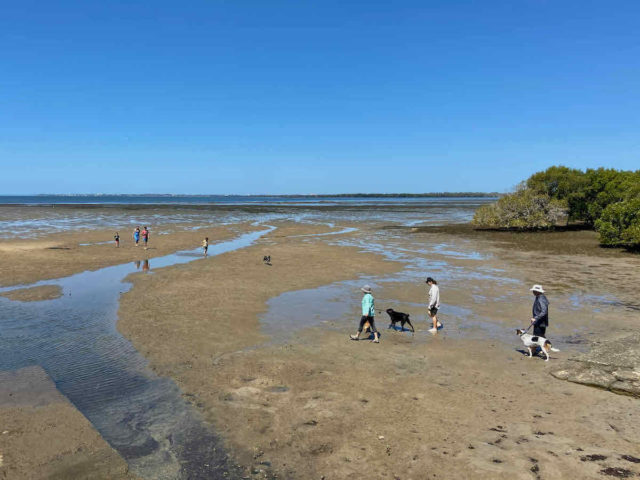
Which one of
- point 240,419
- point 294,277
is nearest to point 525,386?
point 240,419

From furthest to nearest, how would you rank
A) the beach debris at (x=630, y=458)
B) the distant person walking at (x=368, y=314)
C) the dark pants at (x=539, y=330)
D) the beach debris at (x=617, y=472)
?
the distant person walking at (x=368, y=314)
the dark pants at (x=539, y=330)
the beach debris at (x=630, y=458)
the beach debris at (x=617, y=472)

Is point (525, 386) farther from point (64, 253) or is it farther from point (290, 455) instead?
point (64, 253)

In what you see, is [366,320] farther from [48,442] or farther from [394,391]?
[48,442]

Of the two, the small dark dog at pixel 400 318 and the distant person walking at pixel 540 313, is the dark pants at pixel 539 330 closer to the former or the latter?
the distant person walking at pixel 540 313

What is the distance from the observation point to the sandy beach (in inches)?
285

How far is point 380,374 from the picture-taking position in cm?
1082

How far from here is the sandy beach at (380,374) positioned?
7227 millimetres

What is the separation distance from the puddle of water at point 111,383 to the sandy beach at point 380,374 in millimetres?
374

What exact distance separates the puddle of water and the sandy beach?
0.37m

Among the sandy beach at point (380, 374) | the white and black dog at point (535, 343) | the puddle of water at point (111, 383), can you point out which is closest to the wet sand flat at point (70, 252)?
the sandy beach at point (380, 374)

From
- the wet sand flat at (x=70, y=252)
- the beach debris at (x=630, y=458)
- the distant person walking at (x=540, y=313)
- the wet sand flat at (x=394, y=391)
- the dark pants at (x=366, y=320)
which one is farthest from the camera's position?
the wet sand flat at (x=70, y=252)

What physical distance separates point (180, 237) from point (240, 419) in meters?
40.0

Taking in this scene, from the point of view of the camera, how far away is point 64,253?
32281 millimetres

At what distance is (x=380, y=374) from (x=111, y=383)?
688 cm
